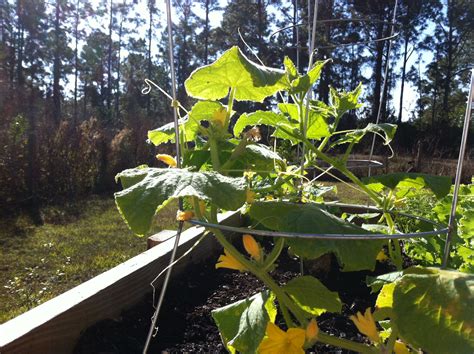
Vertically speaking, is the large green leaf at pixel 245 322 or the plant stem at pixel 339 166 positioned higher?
the plant stem at pixel 339 166

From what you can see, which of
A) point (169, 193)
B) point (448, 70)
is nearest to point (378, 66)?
point (448, 70)

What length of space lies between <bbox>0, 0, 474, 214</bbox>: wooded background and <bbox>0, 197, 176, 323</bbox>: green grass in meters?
1.12

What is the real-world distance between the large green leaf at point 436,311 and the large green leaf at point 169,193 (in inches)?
10.8

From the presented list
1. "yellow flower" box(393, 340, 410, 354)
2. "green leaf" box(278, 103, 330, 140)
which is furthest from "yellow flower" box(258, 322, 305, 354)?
"green leaf" box(278, 103, 330, 140)

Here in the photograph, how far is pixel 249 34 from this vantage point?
19.0m

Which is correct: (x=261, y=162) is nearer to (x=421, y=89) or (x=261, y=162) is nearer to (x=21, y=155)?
(x=21, y=155)

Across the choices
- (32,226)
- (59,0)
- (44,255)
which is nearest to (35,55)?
(59,0)

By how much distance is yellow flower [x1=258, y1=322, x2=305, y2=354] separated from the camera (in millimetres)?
653

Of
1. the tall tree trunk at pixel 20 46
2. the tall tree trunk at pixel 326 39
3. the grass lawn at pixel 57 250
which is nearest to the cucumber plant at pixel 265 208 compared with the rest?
the grass lawn at pixel 57 250

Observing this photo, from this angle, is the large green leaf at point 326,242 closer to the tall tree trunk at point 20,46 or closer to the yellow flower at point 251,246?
the yellow flower at point 251,246

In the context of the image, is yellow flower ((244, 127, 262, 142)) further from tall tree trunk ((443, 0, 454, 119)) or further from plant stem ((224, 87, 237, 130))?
tall tree trunk ((443, 0, 454, 119))

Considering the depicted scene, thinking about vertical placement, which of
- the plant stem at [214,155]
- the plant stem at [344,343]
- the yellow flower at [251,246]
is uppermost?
the plant stem at [214,155]

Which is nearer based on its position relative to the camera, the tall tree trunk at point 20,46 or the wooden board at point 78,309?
the wooden board at point 78,309

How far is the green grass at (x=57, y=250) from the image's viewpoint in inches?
99.7
